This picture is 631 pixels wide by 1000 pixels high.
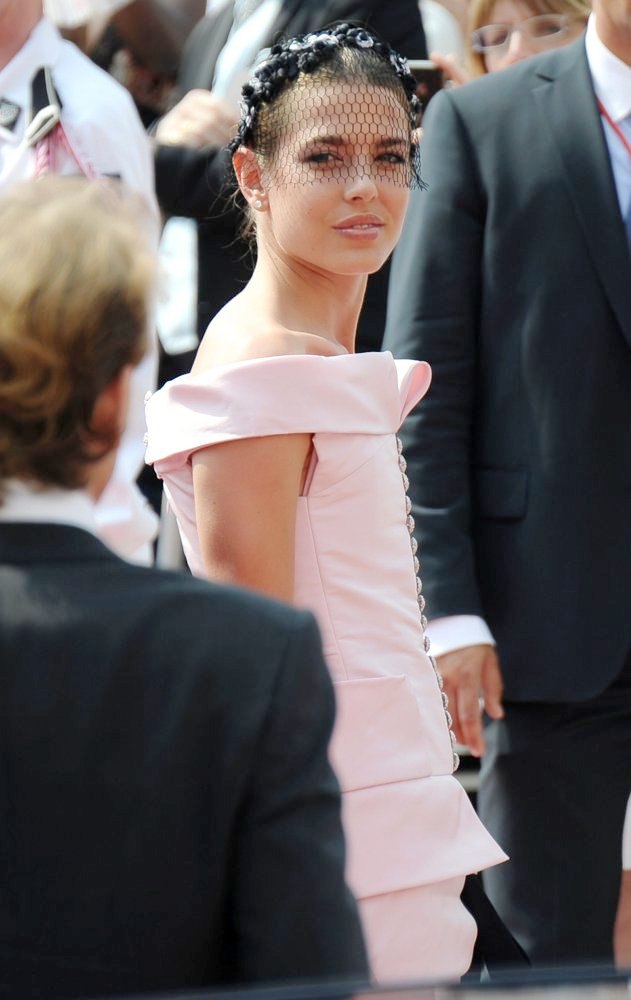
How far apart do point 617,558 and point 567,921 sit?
646 mm

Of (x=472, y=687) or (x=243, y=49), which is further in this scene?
(x=243, y=49)

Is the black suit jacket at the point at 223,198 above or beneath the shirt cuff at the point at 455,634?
above

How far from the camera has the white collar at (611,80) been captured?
3281 millimetres

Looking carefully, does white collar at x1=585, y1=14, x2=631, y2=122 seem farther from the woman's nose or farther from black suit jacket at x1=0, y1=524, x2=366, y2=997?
black suit jacket at x1=0, y1=524, x2=366, y2=997

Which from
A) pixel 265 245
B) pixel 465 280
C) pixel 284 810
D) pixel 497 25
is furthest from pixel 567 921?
pixel 497 25

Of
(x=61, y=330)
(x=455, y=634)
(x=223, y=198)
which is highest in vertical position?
(x=61, y=330)

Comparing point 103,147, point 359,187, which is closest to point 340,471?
point 359,187

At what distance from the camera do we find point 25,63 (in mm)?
3947

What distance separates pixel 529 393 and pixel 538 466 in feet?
0.42

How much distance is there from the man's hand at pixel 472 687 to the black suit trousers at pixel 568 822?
70 mm

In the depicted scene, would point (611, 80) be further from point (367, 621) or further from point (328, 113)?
point (367, 621)

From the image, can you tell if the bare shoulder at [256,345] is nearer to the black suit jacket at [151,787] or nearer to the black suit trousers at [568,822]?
the black suit jacket at [151,787]

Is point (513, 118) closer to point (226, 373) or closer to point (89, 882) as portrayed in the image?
point (226, 373)

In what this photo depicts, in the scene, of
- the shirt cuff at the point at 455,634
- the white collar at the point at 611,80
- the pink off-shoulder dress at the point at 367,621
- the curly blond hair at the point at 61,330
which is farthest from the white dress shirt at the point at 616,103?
the curly blond hair at the point at 61,330
